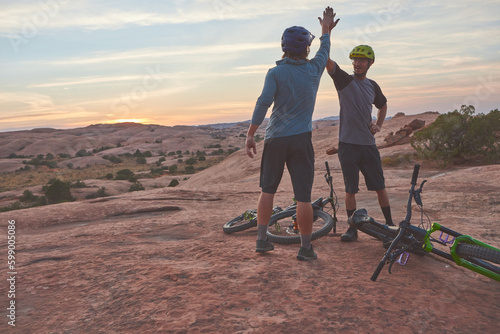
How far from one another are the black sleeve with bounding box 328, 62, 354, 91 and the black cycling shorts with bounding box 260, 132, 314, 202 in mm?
1185

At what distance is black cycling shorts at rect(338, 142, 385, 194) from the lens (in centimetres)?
487

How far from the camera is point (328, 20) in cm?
438

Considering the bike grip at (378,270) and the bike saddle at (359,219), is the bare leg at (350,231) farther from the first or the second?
the bike grip at (378,270)

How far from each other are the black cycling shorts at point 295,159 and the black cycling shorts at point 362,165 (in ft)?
3.49

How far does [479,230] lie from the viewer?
5406 millimetres

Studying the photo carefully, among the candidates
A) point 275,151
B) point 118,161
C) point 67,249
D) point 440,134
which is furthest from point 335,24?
point 118,161

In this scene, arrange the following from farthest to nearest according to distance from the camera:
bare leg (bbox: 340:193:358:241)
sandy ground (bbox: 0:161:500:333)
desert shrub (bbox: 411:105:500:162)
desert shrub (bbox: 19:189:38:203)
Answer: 1. desert shrub (bbox: 19:189:38:203)
2. desert shrub (bbox: 411:105:500:162)
3. bare leg (bbox: 340:193:358:241)
4. sandy ground (bbox: 0:161:500:333)

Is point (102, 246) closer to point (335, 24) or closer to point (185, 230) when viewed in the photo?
point (185, 230)

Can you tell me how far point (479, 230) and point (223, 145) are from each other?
64.9 m

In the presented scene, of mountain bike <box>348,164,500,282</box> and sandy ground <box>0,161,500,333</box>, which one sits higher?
mountain bike <box>348,164,500,282</box>

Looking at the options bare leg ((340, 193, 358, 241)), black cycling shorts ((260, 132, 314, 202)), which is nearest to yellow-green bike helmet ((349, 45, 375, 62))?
black cycling shorts ((260, 132, 314, 202))

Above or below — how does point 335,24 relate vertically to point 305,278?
above

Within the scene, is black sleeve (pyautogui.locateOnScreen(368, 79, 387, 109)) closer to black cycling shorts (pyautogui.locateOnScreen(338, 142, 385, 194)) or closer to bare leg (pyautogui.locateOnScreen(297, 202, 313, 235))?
black cycling shorts (pyautogui.locateOnScreen(338, 142, 385, 194))

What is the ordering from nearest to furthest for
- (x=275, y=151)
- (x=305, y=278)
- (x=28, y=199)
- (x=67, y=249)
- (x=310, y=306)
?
(x=310, y=306) → (x=305, y=278) → (x=275, y=151) → (x=67, y=249) → (x=28, y=199)
